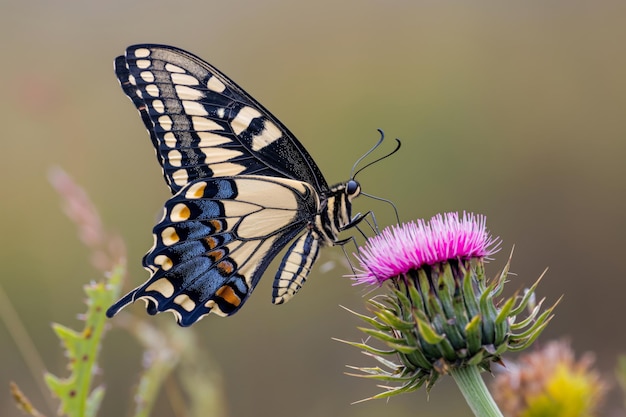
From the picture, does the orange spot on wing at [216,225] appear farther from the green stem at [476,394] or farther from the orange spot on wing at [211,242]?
the green stem at [476,394]

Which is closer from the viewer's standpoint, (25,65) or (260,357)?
(260,357)

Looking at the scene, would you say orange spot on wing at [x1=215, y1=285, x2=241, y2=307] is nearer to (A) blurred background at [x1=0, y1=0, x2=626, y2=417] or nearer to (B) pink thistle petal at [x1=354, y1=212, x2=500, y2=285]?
(B) pink thistle petal at [x1=354, y1=212, x2=500, y2=285]

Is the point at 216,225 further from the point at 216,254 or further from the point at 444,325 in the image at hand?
the point at 444,325

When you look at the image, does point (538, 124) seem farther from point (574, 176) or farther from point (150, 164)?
point (150, 164)

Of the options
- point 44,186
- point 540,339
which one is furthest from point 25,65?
point 540,339

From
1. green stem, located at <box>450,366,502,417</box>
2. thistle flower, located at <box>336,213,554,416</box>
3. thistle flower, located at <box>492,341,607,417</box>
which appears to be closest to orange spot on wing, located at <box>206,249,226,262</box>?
thistle flower, located at <box>336,213,554,416</box>
